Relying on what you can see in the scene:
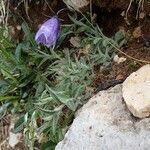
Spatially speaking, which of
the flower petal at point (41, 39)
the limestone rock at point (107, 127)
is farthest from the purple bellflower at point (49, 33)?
the limestone rock at point (107, 127)

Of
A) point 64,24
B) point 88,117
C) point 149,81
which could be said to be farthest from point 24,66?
point 149,81

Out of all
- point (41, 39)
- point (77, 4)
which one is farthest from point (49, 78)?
point (77, 4)

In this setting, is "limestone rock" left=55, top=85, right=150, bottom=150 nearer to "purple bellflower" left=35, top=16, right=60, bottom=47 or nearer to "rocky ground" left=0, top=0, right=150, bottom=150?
"rocky ground" left=0, top=0, right=150, bottom=150

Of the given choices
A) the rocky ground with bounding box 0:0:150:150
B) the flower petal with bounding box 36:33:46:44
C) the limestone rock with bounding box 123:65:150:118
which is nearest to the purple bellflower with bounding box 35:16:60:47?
the flower petal with bounding box 36:33:46:44

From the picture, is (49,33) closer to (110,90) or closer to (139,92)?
(110,90)

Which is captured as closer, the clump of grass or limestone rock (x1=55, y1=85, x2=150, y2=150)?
limestone rock (x1=55, y1=85, x2=150, y2=150)

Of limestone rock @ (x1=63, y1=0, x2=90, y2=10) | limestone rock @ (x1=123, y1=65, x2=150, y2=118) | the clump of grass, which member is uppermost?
limestone rock @ (x1=63, y1=0, x2=90, y2=10)

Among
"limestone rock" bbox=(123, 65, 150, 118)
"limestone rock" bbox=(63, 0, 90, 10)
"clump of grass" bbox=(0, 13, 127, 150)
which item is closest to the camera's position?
"limestone rock" bbox=(123, 65, 150, 118)
